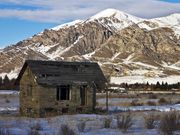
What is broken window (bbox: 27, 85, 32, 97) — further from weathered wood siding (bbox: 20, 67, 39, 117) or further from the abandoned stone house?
weathered wood siding (bbox: 20, 67, 39, 117)

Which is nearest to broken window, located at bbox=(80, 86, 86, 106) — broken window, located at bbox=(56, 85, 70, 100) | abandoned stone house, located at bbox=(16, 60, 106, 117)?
abandoned stone house, located at bbox=(16, 60, 106, 117)

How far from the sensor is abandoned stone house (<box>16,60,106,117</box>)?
29.9 m

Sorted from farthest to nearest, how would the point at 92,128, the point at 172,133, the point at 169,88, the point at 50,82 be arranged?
1. the point at 169,88
2. the point at 50,82
3. the point at 92,128
4. the point at 172,133

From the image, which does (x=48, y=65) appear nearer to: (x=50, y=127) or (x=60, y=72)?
(x=60, y=72)

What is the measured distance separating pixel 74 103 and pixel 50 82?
6.76 ft

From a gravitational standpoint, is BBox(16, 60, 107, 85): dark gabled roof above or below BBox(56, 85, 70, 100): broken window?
above

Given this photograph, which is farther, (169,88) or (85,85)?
(169,88)

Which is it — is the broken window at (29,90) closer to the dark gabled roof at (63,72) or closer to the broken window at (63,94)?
the dark gabled roof at (63,72)

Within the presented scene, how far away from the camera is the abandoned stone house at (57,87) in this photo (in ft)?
98.2

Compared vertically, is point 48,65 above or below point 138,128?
above

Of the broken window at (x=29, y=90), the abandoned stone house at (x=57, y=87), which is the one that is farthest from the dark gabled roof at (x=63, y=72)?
the broken window at (x=29, y=90)

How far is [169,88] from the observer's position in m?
94.6

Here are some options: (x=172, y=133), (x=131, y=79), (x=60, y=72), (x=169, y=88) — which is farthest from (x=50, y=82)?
(x=131, y=79)

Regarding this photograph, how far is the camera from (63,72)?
3092 centimetres
